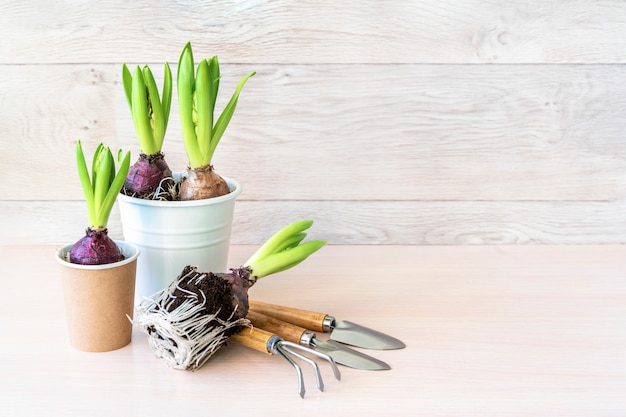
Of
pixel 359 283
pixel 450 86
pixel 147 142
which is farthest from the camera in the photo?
pixel 450 86

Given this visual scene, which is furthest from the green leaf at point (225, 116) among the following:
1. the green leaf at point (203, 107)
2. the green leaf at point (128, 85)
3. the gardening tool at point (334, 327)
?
the gardening tool at point (334, 327)

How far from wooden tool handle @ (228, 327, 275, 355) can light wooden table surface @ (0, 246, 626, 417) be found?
23mm

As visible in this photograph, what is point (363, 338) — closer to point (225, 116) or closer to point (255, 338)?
point (255, 338)

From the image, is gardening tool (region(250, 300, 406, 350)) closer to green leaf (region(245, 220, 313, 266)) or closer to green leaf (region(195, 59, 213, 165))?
green leaf (region(245, 220, 313, 266))

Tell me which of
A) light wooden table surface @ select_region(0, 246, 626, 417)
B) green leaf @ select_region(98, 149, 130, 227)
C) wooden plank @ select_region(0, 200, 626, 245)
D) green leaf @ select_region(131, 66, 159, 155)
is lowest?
light wooden table surface @ select_region(0, 246, 626, 417)

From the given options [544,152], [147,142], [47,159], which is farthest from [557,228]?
[47,159]

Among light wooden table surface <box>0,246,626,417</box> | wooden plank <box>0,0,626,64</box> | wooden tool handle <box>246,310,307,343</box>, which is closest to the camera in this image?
light wooden table surface <box>0,246,626,417</box>

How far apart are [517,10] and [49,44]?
77cm

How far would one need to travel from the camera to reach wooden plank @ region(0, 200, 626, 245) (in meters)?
1.25

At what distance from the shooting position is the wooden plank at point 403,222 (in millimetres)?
1252

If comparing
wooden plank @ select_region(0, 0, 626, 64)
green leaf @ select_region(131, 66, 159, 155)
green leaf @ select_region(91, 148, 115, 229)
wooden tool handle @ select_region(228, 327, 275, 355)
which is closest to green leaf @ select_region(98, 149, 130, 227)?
green leaf @ select_region(91, 148, 115, 229)

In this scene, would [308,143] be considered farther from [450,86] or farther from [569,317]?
[569,317]

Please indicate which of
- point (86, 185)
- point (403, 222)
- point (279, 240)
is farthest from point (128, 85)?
point (403, 222)

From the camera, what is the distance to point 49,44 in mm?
1169
